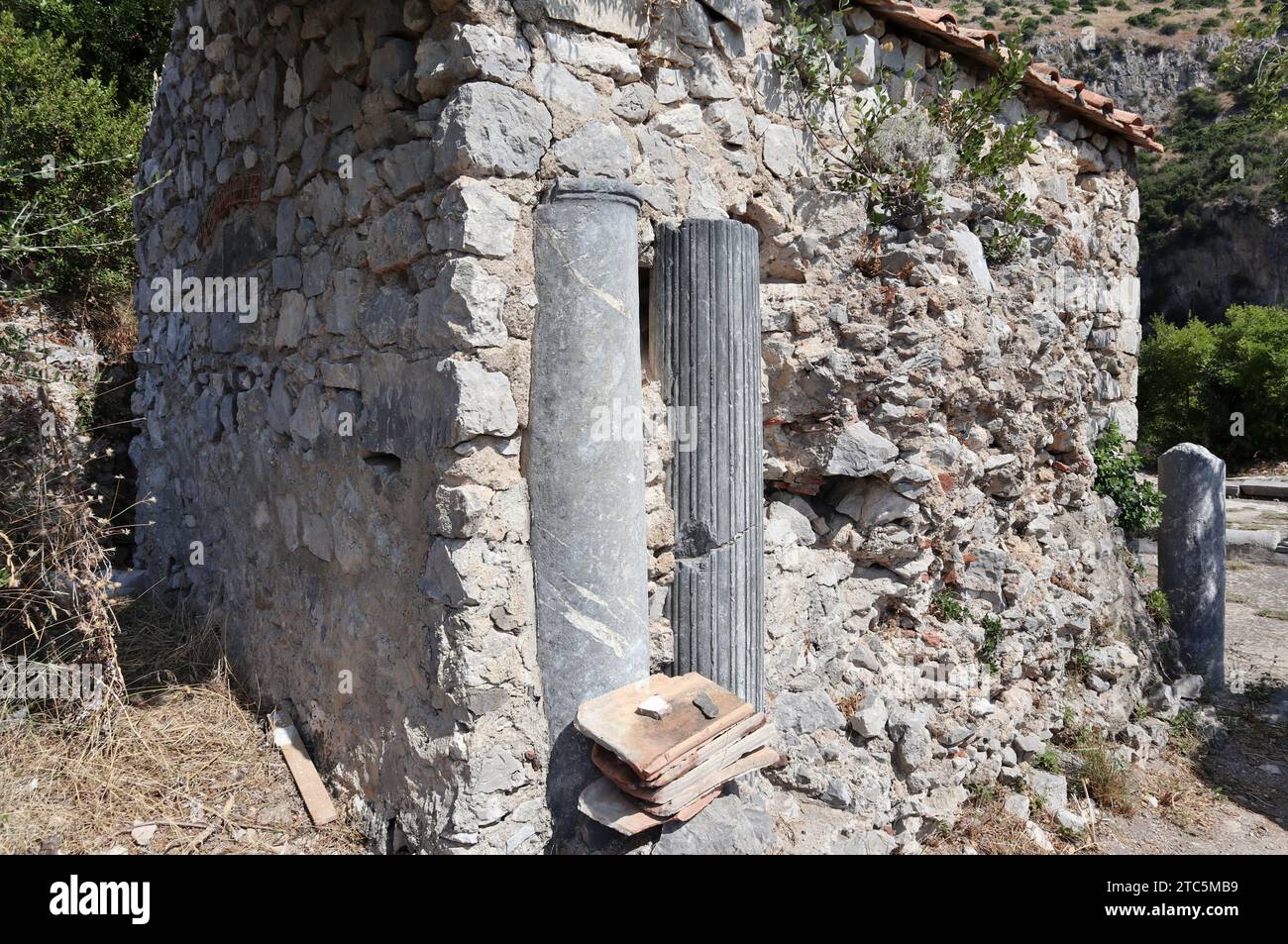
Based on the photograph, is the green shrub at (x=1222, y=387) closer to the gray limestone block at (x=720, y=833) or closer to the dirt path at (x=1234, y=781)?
A: the dirt path at (x=1234, y=781)

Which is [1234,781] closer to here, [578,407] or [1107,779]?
[1107,779]

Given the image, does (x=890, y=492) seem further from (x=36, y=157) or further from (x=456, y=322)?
(x=36, y=157)

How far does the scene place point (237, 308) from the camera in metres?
4.03

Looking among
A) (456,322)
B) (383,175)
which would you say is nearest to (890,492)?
(456,322)

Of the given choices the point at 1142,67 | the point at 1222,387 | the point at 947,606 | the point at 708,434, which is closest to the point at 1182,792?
the point at 947,606

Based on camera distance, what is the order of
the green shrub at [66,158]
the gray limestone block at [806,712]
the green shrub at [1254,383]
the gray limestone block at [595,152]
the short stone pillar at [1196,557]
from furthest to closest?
the green shrub at [1254,383] < the short stone pillar at [1196,557] < the green shrub at [66,158] < the gray limestone block at [806,712] < the gray limestone block at [595,152]

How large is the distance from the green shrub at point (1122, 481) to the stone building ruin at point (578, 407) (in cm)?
48

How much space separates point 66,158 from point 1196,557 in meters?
9.79

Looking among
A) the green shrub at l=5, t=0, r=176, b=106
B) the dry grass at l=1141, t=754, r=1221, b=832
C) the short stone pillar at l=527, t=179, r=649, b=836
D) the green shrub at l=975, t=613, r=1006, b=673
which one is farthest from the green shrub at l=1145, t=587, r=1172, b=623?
the green shrub at l=5, t=0, r=176, b=106

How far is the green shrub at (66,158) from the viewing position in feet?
20.2

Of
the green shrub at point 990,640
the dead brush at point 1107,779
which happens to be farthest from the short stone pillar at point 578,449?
the dead brush at point 1107,779

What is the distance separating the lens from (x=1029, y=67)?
479cm

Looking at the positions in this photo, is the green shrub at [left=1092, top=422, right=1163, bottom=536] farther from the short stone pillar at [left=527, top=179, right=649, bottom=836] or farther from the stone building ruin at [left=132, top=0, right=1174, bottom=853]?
the short stone pillar at [left=527, top=179, right=649, bottom=836]
